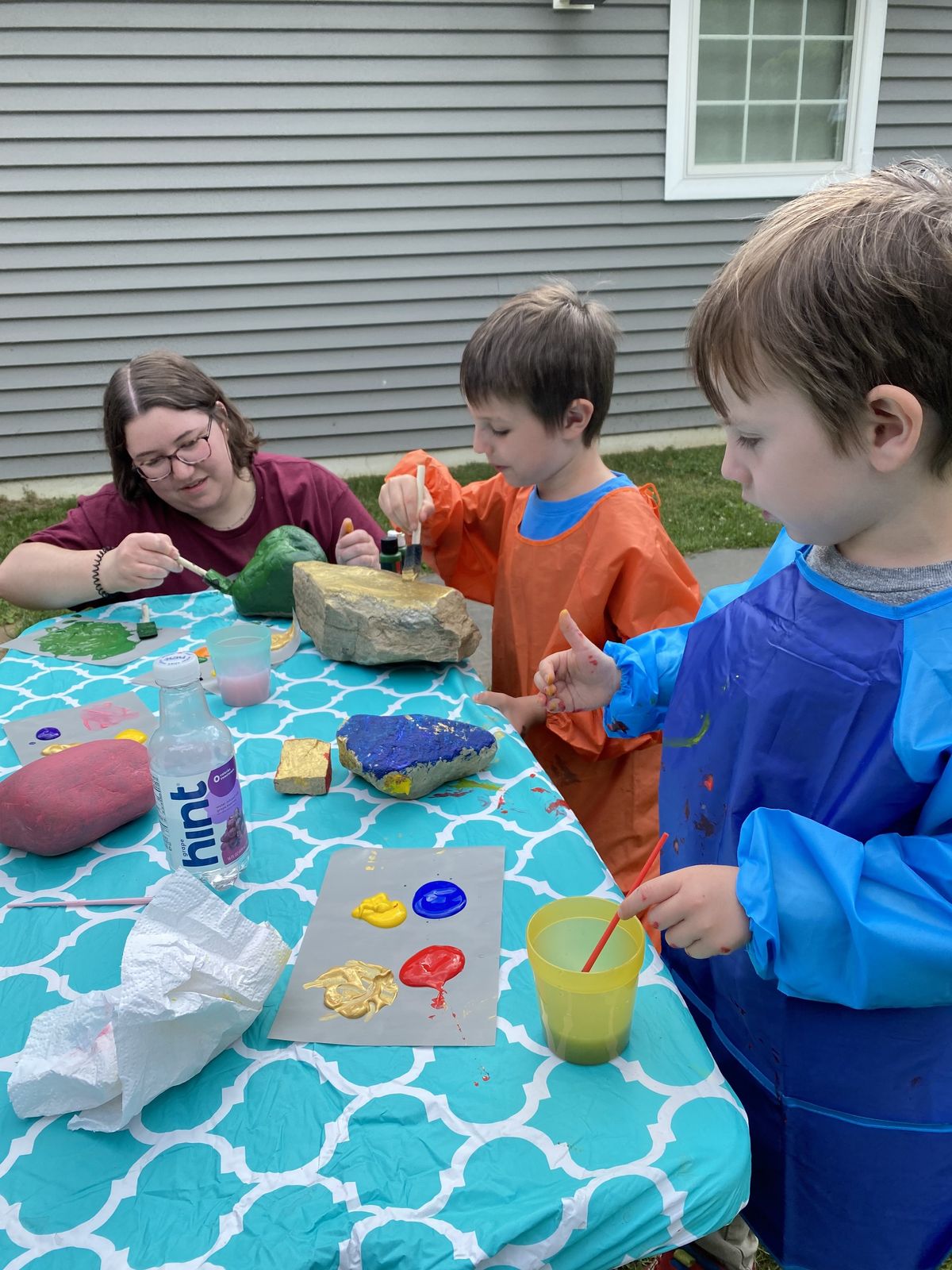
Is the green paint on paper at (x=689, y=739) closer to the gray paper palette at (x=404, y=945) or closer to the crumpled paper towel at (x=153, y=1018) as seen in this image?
the gray paper palette at (x=404, y=945)

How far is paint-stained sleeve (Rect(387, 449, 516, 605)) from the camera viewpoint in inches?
103

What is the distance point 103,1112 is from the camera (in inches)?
38.4

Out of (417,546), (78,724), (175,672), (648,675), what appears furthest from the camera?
(417,546)

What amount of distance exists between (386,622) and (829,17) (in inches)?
290

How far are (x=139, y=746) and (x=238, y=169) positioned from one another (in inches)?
218

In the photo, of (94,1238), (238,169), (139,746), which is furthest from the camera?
(238,169)

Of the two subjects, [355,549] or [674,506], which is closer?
[355,549]

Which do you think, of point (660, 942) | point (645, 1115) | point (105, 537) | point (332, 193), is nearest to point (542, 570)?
point (660, 942)

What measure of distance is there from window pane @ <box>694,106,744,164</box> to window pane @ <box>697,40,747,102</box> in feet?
0.29

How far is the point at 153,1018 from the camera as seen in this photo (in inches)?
37.9

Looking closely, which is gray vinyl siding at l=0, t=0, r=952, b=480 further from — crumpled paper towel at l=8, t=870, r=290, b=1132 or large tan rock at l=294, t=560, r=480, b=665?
crumpled paper towel at l=8, t=870, r=290, b=1132

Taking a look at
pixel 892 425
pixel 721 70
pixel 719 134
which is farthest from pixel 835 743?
pixel 721 70

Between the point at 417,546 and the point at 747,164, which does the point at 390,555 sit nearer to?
the point at 417,546

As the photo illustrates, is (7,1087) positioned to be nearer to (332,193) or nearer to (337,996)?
(337,996)
